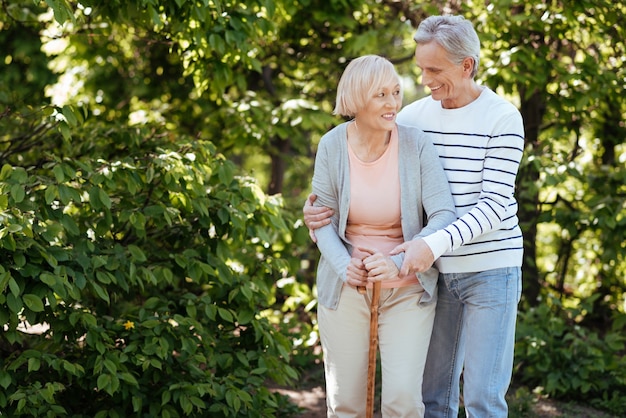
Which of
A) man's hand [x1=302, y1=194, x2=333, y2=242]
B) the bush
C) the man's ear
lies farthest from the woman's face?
the bush

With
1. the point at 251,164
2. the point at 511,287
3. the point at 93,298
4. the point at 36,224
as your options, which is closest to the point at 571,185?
the point at 511,287

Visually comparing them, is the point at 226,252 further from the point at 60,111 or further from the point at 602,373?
the point at 602,373

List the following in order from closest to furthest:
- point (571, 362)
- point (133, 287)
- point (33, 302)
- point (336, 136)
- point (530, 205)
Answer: point (336, 136)
point (33, 302)
point (133, 287)
point (571, 362)
point (530, 205)

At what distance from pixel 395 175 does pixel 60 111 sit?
161 cm

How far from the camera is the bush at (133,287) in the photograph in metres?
3.26

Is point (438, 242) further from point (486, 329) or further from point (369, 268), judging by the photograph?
point (486, 329)

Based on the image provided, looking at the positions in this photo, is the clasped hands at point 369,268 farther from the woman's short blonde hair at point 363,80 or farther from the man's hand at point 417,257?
the woman's short blonde hair at point 363,80

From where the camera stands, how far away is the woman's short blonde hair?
2.78m

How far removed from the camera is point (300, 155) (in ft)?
22.3

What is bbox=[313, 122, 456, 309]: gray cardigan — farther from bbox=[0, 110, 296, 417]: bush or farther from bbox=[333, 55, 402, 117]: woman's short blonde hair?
bbox=[0, 110, 296, 417]: bush

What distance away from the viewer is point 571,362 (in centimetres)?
475

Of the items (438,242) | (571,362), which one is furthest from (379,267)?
(571,362)

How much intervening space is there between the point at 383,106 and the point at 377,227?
425 mm

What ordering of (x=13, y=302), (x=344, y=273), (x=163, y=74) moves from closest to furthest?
(x=344, y=273) → (x=13, y=302) → (x=163, y=74)
